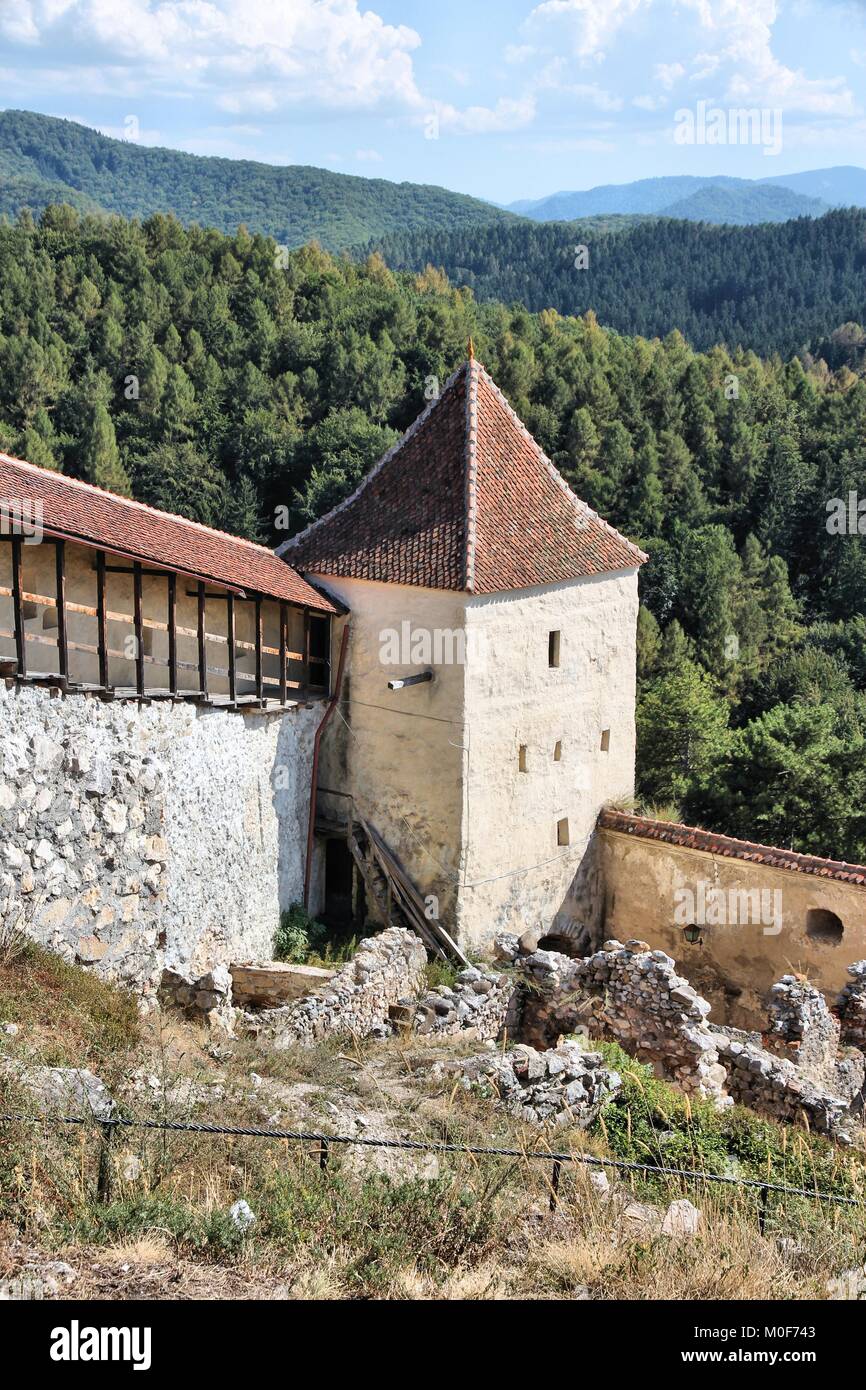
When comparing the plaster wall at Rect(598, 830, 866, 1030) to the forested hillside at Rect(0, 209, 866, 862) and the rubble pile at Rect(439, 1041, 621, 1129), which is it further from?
the forested hillside at Rect(0, 209, 866, 862)

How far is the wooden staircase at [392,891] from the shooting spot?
22125 mm

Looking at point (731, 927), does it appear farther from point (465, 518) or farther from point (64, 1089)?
point (64, 1089)

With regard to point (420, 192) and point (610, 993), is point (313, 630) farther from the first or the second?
point (420, 192)

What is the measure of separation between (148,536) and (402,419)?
4613cm

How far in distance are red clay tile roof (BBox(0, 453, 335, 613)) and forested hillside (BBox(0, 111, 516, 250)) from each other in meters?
106

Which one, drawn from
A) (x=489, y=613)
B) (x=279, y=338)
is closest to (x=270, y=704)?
(x=489, y=613)

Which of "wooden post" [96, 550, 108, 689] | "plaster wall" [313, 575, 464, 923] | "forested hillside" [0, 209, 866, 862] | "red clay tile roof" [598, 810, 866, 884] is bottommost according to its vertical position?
"red clay tile roof" [598, 810, 866, 884]

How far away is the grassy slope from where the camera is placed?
9328mm

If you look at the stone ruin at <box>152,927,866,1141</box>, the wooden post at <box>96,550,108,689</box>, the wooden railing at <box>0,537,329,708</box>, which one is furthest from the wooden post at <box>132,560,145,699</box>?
the stone ruin at <box>152,927,866,1141</box>

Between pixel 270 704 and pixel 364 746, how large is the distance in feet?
7.70

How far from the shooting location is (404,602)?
21953mm

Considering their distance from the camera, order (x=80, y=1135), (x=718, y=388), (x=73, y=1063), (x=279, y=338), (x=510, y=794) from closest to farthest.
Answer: (x=80, y=1135), (x=73, y=1063), (x=510, y=794), (x=279, y=338), (x=718, y=388)

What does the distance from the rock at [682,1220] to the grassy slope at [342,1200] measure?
154 millimetres

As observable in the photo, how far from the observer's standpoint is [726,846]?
22.7m
